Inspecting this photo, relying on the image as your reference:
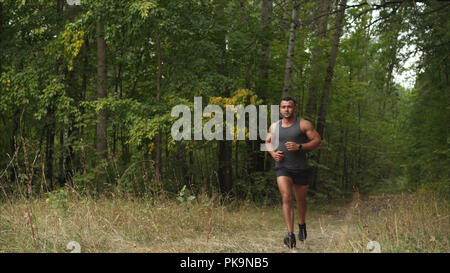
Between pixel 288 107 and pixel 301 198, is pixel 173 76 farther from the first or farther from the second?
pixel 301 198

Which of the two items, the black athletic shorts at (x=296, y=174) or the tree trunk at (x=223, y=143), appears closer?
the black athletic shorts at (x=296, y=174)

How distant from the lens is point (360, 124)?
750 inches

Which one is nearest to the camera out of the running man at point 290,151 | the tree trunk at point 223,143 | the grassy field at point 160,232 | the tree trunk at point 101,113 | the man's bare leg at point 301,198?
the grassy field at point 160,232

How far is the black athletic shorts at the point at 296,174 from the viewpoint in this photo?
5.56 meters

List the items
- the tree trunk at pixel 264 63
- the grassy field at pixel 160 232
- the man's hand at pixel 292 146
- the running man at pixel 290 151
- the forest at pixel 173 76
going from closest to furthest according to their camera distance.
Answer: the grassy field at pixel 160 232 < the man's hand at pixel 292 146 < the running man at pixel 290 151 < the forest at pixel 173 76 < the tree trunk at pixel 264 63

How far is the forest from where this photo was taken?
8773mm

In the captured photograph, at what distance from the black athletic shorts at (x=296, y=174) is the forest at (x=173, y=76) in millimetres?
1696

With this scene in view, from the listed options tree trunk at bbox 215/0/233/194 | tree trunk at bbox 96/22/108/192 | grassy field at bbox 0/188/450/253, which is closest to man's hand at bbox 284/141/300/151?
grassy field at bbox 0/188/450/253

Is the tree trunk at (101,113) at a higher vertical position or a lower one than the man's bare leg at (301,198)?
higher

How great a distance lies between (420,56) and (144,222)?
7393 millimetres

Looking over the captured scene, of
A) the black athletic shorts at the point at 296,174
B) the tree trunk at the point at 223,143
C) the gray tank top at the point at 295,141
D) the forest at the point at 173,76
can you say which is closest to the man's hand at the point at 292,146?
the gray tank top at the point at 295,141

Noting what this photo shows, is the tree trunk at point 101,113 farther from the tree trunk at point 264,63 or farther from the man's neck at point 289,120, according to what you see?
the man's neck at point 289,120
